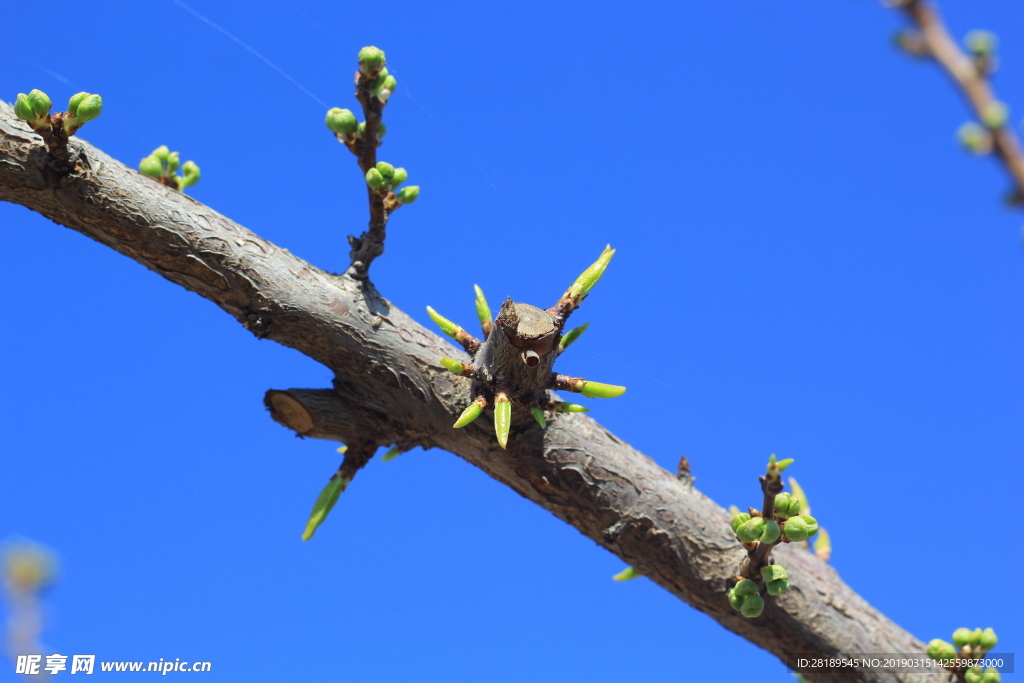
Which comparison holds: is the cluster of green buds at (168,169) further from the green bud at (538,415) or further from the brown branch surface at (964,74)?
the brown branch surface at (964,74)

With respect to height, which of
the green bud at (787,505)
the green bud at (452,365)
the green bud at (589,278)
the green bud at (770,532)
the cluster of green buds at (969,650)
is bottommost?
the cluster of green buds at (969,650)

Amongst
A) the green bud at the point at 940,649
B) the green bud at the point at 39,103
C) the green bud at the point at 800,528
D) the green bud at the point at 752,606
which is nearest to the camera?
the green bud at the point at 39,103

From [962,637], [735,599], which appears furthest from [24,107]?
[962,637]

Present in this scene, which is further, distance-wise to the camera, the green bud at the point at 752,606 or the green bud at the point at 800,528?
the green bud at the point at 752,606

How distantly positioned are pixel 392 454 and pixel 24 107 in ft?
7.54

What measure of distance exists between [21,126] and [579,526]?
327 cm

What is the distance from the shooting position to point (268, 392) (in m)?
3.99

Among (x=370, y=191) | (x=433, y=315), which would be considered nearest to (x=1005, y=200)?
(x=433, y=315)

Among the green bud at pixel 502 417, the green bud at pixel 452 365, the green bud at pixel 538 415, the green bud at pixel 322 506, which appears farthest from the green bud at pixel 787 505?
the green bud at pixel 322 506

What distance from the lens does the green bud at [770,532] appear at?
11.8ft

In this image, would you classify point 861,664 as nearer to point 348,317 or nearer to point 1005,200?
point 348,317

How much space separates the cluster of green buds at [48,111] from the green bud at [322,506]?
1990mm

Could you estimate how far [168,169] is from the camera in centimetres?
466

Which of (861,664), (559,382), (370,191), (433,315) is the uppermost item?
(370,191)
